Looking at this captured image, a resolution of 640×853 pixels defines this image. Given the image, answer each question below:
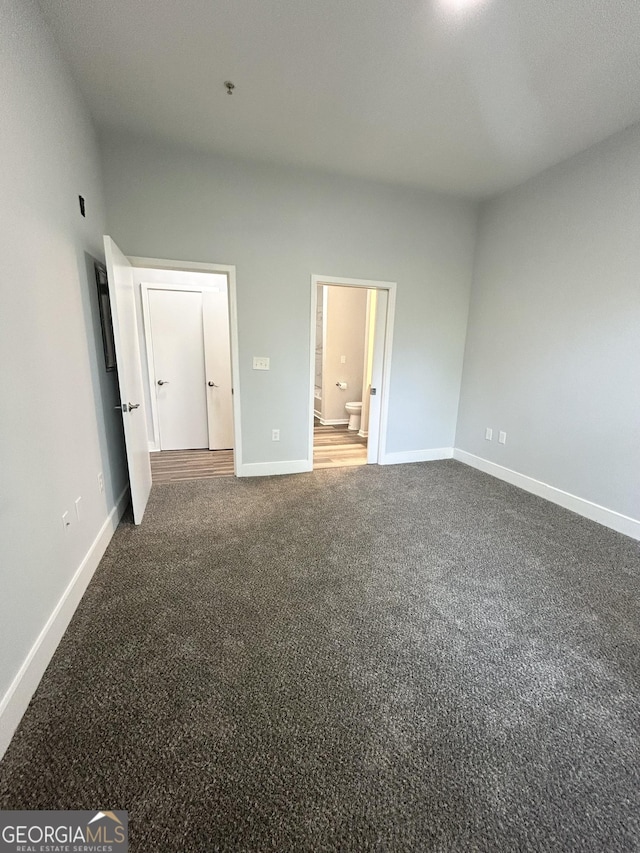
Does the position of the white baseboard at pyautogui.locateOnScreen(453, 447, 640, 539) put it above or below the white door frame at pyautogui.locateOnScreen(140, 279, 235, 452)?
below

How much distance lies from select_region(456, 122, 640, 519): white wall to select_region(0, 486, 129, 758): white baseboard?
3.73 meters

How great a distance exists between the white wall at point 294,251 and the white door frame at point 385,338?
2.4 inches

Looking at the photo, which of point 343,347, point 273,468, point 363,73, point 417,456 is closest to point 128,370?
point 273,468

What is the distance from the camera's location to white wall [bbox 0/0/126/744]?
1279mm

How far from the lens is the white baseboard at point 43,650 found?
1157mm

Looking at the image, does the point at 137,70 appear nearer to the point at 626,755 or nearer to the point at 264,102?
the point at 264,102

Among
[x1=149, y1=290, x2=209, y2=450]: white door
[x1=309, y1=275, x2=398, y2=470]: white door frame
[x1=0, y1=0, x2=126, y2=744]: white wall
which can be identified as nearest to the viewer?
[x1=0, y1=0, x2=126, y2=744]: white wall

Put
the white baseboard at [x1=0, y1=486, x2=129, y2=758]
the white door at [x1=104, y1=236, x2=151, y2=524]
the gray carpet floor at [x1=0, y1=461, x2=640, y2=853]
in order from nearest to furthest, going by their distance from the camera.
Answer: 1. the gray carpet floor at [x1=0, y1=461, x2=640, y2=853]
2. the white baseboard at [x1=0, y1=486, x2=129, y2=758]
3. the white door at [x1=104, y1=236, x2=151, y2=524]

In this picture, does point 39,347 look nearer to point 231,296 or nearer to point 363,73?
point 231,296

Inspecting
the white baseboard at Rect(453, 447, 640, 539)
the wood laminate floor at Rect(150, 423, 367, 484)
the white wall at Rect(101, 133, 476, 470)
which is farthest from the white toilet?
the white baseboard at Rect(453, 447, 640, 539)

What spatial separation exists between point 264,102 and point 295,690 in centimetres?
337

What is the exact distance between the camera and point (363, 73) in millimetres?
2021

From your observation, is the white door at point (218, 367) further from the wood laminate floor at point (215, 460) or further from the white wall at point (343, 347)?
Result: the white wall at point (343, 347)

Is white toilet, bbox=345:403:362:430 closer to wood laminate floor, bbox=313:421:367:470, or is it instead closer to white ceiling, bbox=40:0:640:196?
wood laminate floor, bbox=313:421:367:470
